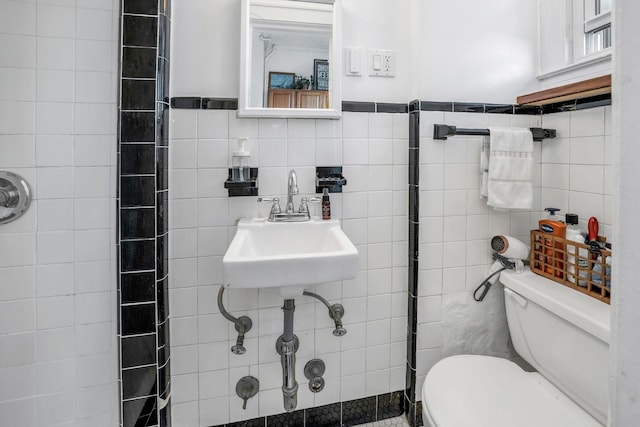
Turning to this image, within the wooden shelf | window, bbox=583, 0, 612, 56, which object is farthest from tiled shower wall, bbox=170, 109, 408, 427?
window, bbox=583, 0, 612, 56

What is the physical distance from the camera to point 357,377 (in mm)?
1361

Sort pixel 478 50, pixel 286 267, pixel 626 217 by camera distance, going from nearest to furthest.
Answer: pixel 626 217 < pixel 286 267 < pixel 478 50

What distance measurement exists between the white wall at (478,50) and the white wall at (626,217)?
1067 mm

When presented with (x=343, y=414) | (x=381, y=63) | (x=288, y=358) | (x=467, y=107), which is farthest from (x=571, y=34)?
(x=343, y=414)

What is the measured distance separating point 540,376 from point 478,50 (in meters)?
1.33

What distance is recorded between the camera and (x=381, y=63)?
131 centimetres

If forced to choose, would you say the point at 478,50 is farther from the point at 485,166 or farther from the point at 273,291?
the point at 273,291

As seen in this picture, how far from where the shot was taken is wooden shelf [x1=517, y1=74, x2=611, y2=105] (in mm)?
1089

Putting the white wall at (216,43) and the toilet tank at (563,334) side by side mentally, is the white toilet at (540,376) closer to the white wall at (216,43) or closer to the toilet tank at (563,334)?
the toilet tank at (563,334)

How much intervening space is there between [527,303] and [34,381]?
1.79 m

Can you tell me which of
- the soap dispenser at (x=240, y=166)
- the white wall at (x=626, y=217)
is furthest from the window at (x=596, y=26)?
the soap dispenser at (x=240, y=166)

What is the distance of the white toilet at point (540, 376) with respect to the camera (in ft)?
3.02

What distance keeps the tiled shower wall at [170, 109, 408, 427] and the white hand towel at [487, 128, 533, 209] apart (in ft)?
1.17

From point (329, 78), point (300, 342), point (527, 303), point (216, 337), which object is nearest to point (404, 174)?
point (329, 78)
